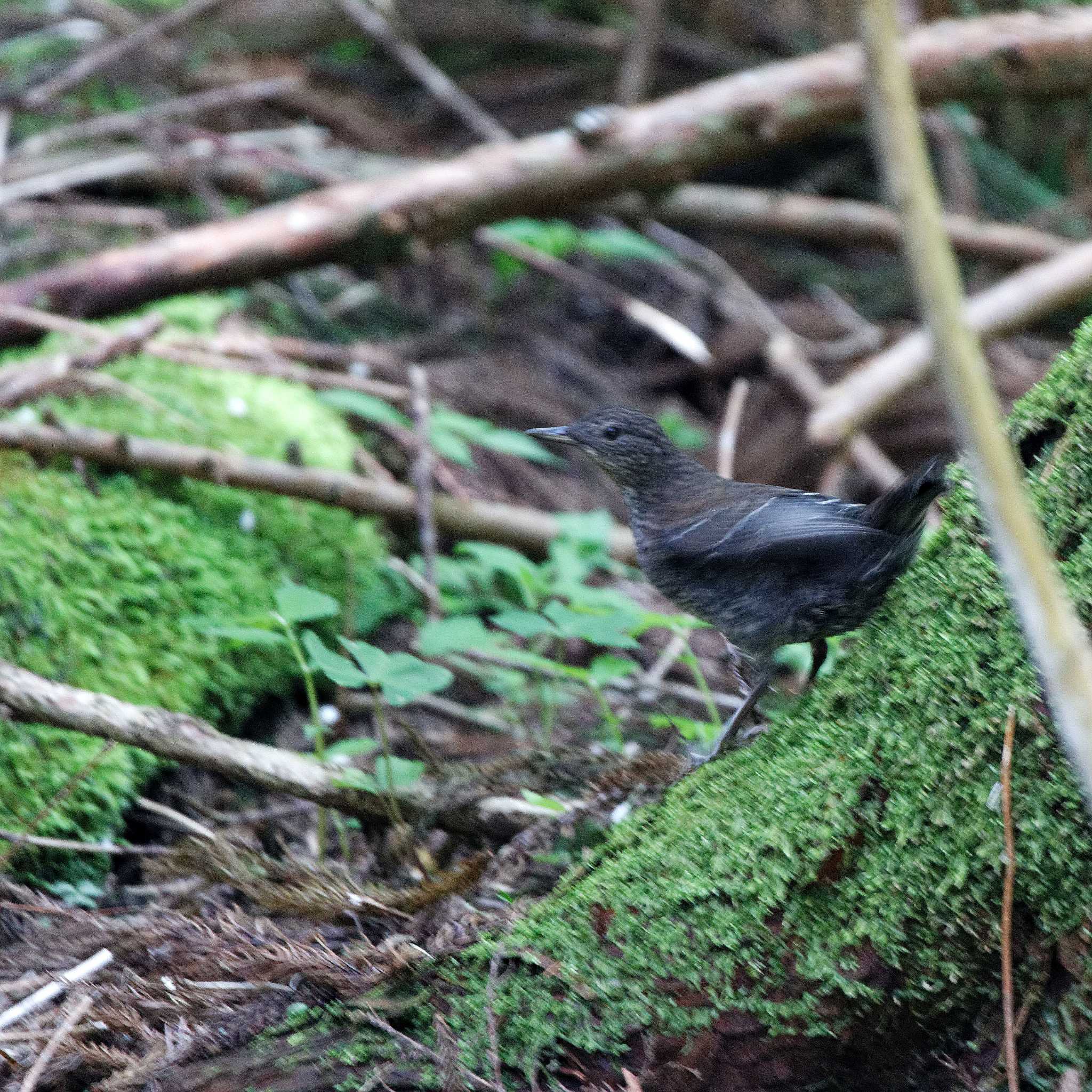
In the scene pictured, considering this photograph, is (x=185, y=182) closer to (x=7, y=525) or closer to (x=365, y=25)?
(x=365, y=25)

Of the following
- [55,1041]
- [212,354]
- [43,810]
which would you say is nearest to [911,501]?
[55,1041]

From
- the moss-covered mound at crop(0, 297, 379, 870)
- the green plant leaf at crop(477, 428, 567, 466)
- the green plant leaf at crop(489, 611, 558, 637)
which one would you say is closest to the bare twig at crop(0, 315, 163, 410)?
the moss-covered mound at crop(0, 297, 379, 870)

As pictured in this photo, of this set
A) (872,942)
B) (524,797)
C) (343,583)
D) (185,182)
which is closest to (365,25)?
(185,182)

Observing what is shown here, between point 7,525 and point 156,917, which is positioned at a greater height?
point 7,525

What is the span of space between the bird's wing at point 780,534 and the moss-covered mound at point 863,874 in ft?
0.96

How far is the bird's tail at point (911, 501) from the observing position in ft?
7.82

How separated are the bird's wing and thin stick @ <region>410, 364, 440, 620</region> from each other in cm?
141

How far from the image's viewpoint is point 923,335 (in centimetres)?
544

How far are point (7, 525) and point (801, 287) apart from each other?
18.9ft

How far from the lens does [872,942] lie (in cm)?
188

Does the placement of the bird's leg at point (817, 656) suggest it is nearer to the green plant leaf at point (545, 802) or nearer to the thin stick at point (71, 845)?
the green plant leaf at point (545, 802)

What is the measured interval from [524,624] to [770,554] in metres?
0.75

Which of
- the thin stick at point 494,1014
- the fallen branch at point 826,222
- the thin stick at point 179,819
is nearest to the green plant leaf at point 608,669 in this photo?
the thin stick at point 179,819

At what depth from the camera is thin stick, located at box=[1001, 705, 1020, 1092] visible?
5.63 ft
